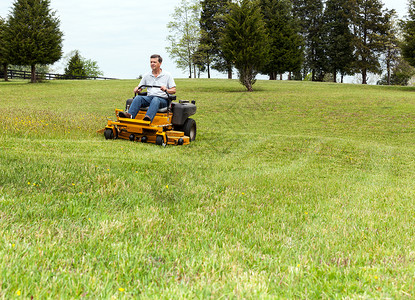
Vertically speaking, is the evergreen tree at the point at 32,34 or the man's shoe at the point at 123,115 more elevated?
the evergreen tree at the point at 32,34

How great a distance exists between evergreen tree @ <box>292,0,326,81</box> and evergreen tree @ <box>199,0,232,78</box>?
1253cm

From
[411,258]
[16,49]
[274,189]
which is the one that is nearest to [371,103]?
[274,189]

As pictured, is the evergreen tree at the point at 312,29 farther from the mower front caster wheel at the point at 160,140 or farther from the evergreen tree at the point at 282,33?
the mower front caster wheel at the point at 160,140

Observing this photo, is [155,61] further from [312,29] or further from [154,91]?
[312,29]

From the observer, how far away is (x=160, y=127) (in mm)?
8070

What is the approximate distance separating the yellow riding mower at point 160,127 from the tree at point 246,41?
781 inches

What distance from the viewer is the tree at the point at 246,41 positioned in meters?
27.7

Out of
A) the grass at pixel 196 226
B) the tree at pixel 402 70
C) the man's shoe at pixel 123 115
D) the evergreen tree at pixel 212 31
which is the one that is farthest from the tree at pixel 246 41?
the tree at pixel 402 70

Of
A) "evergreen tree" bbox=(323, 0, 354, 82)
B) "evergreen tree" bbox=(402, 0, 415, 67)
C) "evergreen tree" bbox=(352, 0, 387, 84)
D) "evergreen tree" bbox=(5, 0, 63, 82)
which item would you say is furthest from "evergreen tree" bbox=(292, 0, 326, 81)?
"evergreen tree" bbox=(5, 0, 63, 82)

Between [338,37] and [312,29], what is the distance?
5.60 m

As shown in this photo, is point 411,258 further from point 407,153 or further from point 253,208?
point 407,153

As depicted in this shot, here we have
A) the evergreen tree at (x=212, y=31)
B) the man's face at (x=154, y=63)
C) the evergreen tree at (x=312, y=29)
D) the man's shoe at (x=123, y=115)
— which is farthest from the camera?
the evergreen tree at (x=312, y=29)

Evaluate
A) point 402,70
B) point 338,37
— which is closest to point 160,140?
point 338,37

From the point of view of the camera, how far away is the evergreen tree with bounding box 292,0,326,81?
5250 cm
